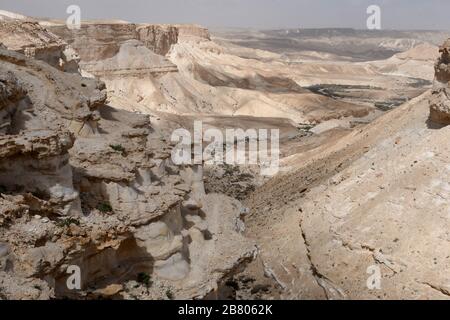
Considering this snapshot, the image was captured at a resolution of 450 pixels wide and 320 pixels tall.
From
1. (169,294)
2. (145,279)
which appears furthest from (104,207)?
(169,294)

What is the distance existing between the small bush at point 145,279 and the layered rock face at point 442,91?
12.5 meters

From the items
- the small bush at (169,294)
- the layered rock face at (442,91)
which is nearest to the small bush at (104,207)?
the small bush at (169,294)

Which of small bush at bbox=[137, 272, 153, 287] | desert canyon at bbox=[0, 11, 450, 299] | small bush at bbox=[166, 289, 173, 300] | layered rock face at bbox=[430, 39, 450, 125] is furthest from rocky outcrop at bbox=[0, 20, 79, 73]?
layered rock face at bbox=[430, 39, 450, 125]

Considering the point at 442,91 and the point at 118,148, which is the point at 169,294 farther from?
the point at 442,91

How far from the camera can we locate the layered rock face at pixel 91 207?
40.7 ft

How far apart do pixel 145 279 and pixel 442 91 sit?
13.2m

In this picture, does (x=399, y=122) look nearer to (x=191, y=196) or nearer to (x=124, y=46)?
(x=191, y=196)

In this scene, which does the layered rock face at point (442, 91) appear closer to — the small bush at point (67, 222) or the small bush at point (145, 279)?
the small bush at point (145, 279)

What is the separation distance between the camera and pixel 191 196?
21484 millimetres

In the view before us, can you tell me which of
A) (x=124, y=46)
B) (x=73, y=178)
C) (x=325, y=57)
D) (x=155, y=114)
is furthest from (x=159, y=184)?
(x=325, y=57)

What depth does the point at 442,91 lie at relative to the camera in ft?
67.9

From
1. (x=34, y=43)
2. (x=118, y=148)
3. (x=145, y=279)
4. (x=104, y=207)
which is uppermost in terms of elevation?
(x=34, y=43)

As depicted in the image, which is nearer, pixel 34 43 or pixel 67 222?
pixel 67 222

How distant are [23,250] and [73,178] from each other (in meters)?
4.74
